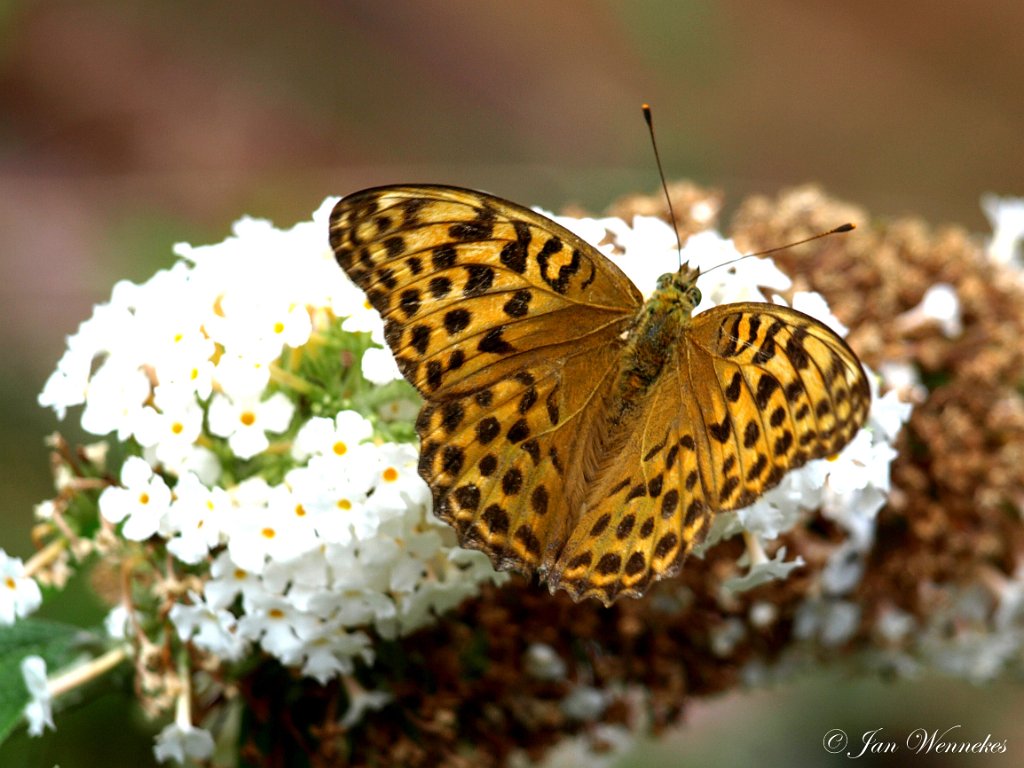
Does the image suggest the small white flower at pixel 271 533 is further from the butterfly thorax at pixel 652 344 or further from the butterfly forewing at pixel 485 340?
the butterfly thorax at pixel 652 344

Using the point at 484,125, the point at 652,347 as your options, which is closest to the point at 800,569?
the point at 652,347

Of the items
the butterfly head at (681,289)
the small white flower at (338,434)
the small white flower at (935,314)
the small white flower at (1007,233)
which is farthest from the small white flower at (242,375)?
the small white flower at (1007,233)

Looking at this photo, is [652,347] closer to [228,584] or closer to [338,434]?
[338,434]

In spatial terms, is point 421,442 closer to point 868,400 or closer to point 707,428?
point 707,428

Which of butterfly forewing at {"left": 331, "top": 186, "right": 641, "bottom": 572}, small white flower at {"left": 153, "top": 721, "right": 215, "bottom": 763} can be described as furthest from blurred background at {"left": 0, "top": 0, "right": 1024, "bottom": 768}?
butterfly forewing at {"left": 331, "top": 186, "right": 641, "bottom": 572}

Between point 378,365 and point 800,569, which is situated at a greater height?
point 378,365

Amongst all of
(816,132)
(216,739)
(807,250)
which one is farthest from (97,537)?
(816,132)
